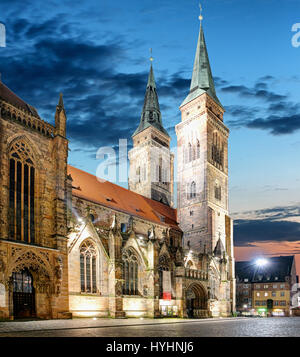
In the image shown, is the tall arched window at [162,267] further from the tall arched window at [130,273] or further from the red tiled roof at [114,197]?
the red tiled roof at [114,197]

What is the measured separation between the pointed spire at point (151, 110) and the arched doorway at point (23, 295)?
41789 mm

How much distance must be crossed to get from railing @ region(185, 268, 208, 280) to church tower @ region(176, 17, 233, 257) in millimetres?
4954

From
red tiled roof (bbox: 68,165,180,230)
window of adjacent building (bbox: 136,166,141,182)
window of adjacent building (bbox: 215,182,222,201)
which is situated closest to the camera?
red tiled roof (bbox: 68,165,180,230)

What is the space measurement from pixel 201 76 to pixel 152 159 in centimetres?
1387

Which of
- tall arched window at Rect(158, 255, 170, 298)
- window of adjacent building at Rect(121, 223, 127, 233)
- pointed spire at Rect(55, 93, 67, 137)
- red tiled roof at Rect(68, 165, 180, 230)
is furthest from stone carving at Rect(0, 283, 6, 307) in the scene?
window of adjacent building at Rect(121, 223, 127, 233)

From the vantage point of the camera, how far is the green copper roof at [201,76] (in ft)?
188

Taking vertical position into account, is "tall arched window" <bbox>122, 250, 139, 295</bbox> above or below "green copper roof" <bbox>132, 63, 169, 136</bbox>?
below

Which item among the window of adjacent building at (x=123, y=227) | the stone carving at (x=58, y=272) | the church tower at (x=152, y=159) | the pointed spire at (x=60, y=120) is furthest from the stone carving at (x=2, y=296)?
the church tower at (x=152, y=159)

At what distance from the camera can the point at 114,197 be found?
143ft

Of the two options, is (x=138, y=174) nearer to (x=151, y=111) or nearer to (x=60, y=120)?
(x=151, y=111)

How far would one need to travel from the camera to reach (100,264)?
3216 centimetres

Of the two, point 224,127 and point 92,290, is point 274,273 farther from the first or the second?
point 92,290

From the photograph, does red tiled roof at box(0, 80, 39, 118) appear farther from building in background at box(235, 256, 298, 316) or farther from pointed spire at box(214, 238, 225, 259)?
building in background at box(235, 256, 298, 316)

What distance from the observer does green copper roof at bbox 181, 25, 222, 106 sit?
57.3 m
